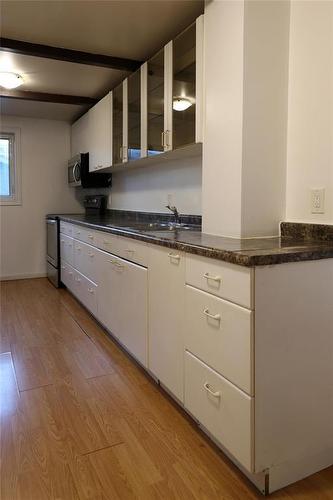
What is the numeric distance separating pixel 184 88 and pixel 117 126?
1245mm

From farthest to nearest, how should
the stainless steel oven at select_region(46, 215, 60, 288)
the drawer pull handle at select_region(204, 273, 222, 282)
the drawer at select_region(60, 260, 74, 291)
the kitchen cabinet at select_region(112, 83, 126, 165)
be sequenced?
the stainless steel oven at select_region(46, 215, 60, 288)
the drawer at select_region(60, 260, 74, 291)
the kitchen cabinet at select_region(112, 83, 126, 165)
the drawer pull handle at select_region(204, 273, 222, 282)

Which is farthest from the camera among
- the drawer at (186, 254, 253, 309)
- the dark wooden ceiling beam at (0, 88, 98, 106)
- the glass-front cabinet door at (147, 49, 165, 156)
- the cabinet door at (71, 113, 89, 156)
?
the cabinet door at (71, 113, 89, 156)

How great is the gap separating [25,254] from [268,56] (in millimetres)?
4250

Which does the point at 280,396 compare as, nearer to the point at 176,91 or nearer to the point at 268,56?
the point at 268,56

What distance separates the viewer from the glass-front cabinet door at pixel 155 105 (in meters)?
2.52

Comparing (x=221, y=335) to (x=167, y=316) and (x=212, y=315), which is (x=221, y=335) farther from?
(x=167, y=316)

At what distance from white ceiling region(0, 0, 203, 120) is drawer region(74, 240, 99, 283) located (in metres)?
1.54

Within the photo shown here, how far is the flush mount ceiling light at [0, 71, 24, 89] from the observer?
3.30m

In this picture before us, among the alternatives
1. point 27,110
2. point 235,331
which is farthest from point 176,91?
point 27,110

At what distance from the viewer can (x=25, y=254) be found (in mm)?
5156

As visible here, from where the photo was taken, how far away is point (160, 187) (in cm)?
335

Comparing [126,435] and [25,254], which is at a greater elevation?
[25,254]

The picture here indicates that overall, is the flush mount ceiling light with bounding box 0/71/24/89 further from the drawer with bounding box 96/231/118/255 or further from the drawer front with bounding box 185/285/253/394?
the drawer front with bounding box 185/285/253/394

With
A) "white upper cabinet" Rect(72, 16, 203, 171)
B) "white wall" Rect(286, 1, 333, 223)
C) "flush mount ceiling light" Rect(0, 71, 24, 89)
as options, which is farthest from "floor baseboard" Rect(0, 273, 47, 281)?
"white wall" Rect(286, 1, 333, 223)
